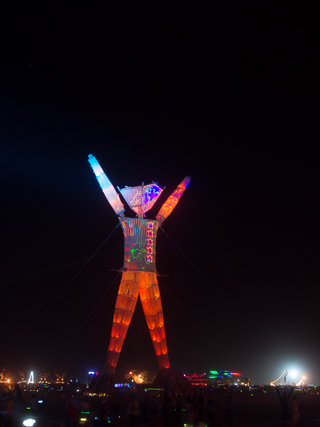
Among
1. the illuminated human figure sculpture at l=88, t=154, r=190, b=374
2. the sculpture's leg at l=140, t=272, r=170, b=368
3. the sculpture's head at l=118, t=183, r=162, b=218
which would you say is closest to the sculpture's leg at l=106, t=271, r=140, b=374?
the illuminated human figure sculpture at l=88, t=154, r=190, b=374

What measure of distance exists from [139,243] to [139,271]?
1.50 meters

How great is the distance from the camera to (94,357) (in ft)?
157

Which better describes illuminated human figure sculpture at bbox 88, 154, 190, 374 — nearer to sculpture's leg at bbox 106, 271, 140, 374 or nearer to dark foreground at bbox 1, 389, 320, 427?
sculpture's leg at bbox 106, 271, 140, 374

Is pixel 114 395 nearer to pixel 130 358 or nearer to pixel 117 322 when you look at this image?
pixel 117 322

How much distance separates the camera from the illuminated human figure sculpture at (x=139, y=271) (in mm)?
24312

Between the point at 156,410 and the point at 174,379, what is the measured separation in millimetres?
11189

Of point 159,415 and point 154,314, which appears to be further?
point 154,314

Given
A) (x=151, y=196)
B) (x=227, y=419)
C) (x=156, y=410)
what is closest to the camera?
(x=156, y=410)

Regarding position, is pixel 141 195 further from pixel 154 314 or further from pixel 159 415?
pixel 159 415

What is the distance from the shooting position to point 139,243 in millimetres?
25453

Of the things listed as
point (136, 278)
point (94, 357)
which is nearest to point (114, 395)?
point (136, 278)

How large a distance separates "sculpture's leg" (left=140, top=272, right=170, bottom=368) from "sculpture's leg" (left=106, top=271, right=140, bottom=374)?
594 mm

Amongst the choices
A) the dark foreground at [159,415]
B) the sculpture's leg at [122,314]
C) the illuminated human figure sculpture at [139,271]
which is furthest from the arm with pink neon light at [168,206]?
the dark foreground at [159,415]

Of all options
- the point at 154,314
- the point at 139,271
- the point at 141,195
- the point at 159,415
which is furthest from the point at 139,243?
the point at 159,415
